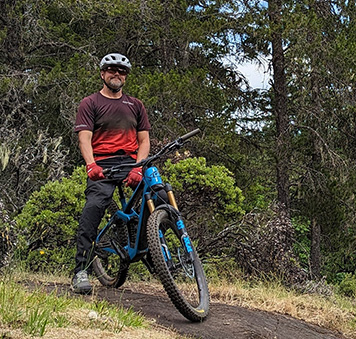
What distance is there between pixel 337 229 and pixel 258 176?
2699mm

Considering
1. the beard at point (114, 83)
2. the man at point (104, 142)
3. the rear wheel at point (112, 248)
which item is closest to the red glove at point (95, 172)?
the man at point (104, 142)

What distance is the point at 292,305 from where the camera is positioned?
19.6ft

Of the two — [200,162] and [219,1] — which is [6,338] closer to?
[200,162]

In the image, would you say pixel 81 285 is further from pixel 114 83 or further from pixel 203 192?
pixel 203 192

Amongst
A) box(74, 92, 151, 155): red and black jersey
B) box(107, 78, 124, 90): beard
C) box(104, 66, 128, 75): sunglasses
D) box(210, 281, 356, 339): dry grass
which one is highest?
box(104, 66, 128, 75): sunglasses

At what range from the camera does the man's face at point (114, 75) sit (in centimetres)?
541

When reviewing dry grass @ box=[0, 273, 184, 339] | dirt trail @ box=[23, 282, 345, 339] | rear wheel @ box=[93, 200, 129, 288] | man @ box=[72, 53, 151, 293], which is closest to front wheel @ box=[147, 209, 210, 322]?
dirt trail @ box=[23, 282, 345, 339]

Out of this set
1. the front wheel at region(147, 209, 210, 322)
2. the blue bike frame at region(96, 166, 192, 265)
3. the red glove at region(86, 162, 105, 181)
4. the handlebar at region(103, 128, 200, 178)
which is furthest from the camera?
the red glove at region(86, 162, 105, 181)

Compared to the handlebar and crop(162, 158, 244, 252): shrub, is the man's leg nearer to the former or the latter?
the handlebar

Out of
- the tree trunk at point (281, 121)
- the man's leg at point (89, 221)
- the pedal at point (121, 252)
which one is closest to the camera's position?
the man's leg at point (89, 221)

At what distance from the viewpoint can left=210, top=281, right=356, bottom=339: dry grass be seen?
19.3 feet

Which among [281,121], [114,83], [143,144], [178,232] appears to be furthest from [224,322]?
[281,121]

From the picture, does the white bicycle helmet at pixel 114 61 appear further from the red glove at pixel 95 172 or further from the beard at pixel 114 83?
the red glove at pixel 95 172

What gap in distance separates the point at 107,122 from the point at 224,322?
205 centimetres
